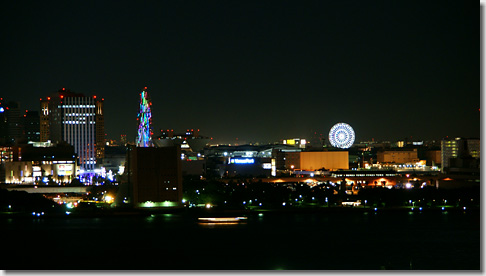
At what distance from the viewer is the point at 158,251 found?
17.0 m

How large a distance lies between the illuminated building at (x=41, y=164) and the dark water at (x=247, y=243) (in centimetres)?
1788

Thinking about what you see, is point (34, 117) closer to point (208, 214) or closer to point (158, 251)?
point (208, 214)

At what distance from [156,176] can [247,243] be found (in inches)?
262

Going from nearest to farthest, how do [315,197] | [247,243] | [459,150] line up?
1. [247,243]
2. [315,197]
3. [459,150]

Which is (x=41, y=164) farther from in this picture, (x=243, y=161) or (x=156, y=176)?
(x=156, y=176)

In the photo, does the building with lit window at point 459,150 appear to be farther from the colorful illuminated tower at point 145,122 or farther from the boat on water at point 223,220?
the boat on water at point 223,220

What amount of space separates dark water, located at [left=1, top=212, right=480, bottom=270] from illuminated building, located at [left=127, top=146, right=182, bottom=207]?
76 centimetres

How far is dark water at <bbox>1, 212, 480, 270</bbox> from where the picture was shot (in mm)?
15477

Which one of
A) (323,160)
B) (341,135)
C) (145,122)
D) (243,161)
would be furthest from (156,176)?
(323,160)

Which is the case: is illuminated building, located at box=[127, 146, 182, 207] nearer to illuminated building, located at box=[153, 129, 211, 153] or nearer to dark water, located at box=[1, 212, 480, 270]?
dark water, located at box=[1, 212, 480, 270]

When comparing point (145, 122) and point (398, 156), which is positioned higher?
point (145, 122)

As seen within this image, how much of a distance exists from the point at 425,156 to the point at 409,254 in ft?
153

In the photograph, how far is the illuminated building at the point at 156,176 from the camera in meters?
24.0

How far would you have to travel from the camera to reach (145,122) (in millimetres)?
29453
